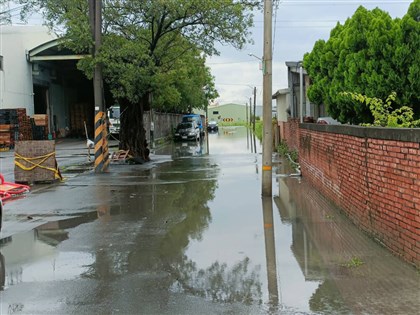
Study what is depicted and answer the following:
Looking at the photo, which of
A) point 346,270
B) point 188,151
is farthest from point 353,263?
point 188,151

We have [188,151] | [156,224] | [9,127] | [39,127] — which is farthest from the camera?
[39,127]

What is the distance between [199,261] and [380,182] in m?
2.73

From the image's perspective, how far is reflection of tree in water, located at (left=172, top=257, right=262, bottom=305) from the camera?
5.45 m

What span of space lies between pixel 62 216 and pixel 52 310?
5.54m

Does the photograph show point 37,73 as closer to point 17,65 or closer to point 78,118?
point 17,65

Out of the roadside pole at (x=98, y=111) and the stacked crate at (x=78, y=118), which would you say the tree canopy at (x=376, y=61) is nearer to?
the roadside pole at (x=98, y=111)

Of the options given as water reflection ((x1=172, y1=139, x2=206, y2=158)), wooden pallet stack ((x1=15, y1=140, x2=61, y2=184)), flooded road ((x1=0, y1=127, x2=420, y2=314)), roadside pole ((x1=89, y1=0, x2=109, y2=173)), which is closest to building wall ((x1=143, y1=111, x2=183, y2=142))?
water reflection ((x1=172, y1=139, x2=206, y2=158))

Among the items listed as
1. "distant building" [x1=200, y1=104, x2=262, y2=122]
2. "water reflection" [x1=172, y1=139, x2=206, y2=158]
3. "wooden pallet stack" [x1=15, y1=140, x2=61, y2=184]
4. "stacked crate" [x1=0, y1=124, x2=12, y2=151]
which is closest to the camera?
"wooden pallet stack" [x1=15, y1=140, x2=61, y2=184]

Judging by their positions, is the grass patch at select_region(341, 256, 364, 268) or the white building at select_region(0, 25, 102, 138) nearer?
the grass patch at select_region(341, 256, 364, 268)

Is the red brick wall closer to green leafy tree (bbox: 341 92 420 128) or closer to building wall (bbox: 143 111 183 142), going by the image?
green leafy tree (bbox: 341 92 420 128)

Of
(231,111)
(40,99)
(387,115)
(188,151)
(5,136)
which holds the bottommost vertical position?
(188,151)

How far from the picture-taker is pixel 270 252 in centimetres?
722

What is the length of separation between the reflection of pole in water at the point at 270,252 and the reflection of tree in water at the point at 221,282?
132 millimetres

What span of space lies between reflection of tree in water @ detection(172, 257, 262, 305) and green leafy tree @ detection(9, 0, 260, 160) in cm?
1407
